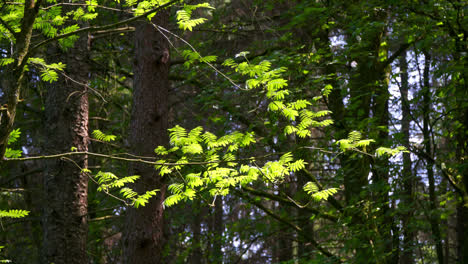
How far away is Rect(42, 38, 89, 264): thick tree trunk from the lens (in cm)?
647

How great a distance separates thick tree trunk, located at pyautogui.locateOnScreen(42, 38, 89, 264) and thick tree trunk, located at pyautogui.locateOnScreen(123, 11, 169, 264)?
3.38ft

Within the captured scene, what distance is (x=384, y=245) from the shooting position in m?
6.06

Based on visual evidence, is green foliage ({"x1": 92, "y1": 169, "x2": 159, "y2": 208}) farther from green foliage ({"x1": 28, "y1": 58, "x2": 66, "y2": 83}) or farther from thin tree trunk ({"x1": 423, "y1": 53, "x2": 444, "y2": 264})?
thin tree trunk ({"x1": 423, "y1": 53, "x2": 444, "y2": 264})

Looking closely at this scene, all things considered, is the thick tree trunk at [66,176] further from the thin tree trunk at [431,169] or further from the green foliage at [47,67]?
the thin tree trunk at [431,169]

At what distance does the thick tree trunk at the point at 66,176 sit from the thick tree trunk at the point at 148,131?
1.03 metres

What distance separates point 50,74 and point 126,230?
2.78 meters

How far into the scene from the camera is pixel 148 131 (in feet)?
19.6

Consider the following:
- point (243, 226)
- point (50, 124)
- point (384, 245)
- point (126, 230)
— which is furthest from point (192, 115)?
point (384, 245)

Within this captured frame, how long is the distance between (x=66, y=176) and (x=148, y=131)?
5.12ft

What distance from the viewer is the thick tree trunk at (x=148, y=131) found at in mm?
5762

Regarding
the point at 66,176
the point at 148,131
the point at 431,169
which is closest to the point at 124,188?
the point at 148,131

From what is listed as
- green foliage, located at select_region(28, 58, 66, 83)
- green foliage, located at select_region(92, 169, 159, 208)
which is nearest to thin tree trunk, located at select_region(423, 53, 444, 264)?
green foliage, located at select_region(92, 169, 159, 208)

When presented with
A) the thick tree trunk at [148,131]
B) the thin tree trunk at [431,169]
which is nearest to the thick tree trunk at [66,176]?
the thick tree trunk at [148,131]

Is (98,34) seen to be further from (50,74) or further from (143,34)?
(50,74)
